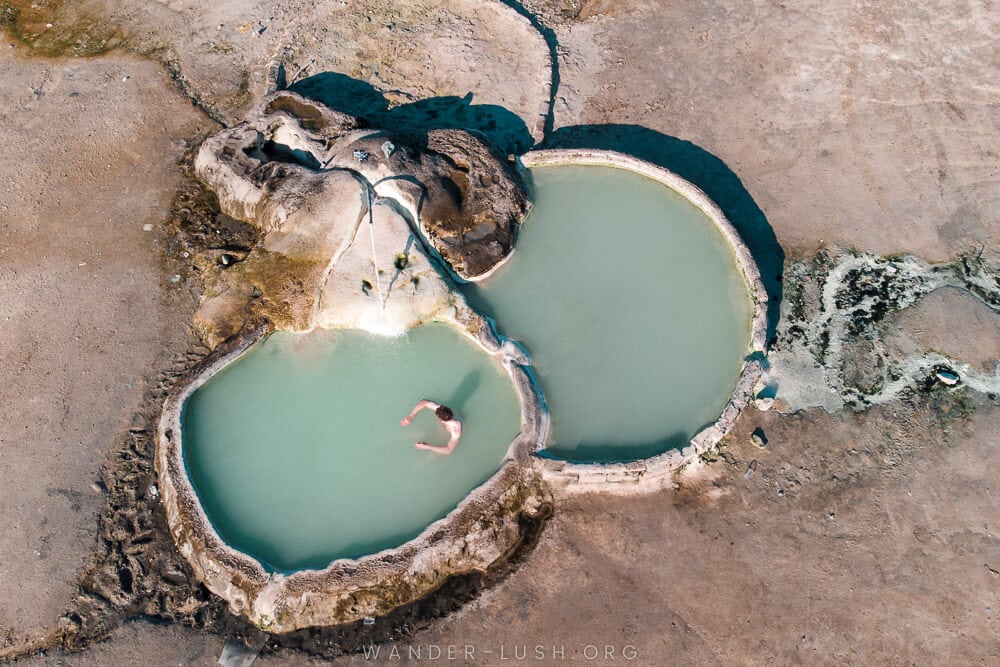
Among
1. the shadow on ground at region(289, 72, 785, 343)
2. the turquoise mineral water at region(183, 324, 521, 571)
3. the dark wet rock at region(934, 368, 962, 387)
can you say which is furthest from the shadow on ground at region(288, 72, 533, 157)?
the dark wet rock at region(934, 368, 962, 387)

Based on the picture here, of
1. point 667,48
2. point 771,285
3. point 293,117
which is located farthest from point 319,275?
point 667,48

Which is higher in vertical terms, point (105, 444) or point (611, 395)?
point (611, 395)

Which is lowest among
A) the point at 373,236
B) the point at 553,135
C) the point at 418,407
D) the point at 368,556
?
the point at 368,556

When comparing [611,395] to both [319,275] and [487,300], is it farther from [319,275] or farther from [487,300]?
[319,275]

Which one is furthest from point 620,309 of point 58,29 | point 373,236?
point 58,29

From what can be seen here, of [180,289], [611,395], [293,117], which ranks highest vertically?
[293,117]

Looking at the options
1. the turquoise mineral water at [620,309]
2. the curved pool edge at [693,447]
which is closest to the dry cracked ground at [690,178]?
the curved pool edge at [693,447]

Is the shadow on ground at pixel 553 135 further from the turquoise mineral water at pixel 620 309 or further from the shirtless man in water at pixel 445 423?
the shirtless man in water at pixel 445 423

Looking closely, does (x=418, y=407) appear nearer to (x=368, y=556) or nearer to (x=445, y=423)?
(x=445, y=423)
